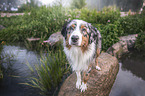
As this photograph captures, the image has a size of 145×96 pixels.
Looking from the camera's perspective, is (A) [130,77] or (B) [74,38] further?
(A) [130,77]

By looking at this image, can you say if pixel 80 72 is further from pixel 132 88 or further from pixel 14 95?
pixel 14 95

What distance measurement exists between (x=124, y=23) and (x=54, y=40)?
4.08 metres

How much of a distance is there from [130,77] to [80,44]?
284cm

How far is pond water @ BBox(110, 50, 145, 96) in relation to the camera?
3051 millimetres

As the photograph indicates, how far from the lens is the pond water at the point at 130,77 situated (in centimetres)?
305

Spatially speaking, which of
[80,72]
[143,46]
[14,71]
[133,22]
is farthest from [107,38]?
[14,71]

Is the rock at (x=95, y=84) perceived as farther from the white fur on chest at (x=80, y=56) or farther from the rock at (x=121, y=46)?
the rock at (x=121, y=46)

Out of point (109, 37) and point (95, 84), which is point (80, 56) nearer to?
point (95, 84)

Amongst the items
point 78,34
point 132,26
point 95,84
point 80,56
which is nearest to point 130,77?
point 95,84

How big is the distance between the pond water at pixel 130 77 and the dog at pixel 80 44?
150 cm

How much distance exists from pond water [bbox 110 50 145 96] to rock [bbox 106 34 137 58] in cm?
30

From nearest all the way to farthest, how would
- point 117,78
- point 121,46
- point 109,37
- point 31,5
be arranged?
point 117,78 → point 121,46 → point 109,37 → point 31,5

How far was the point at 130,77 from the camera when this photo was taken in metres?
3.60

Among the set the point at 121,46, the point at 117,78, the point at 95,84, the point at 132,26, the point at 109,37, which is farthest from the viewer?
the point at 132,26
